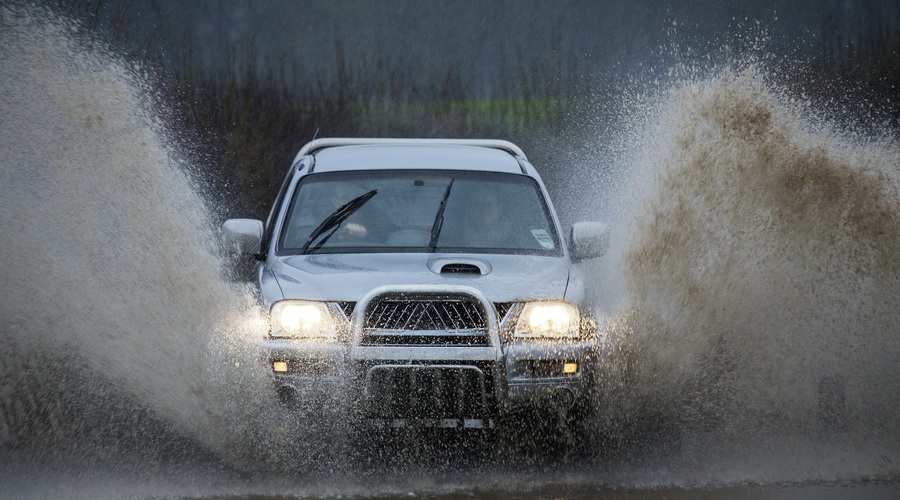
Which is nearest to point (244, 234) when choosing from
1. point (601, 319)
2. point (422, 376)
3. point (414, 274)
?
point (414, 274)

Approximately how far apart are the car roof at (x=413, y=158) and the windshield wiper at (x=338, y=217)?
13.2 inches

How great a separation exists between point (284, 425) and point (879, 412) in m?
4.03

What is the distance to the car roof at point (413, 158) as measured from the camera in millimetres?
7969

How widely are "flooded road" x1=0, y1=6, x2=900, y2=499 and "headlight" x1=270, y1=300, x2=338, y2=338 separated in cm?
16

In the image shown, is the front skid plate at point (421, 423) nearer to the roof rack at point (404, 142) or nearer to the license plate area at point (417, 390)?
the license plate area at point (417, 390)

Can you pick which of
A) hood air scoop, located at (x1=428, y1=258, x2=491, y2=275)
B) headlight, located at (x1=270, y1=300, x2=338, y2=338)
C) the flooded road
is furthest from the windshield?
headlight, located at (x1=270, y1=300, x2=338, y2=338)

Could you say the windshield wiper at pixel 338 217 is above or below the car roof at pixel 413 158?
below

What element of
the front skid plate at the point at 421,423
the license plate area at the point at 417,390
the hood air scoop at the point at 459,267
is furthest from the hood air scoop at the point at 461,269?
the front skid plate at the point at 421,423

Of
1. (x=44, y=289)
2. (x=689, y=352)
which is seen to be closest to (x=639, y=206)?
(x=689, y=352)

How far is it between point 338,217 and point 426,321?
58.5 inches

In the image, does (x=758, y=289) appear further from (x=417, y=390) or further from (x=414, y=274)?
(x=417, y=390)

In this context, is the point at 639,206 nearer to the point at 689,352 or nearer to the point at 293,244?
the point at 689,352

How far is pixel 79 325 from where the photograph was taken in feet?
27.1

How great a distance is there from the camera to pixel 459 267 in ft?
21.8
